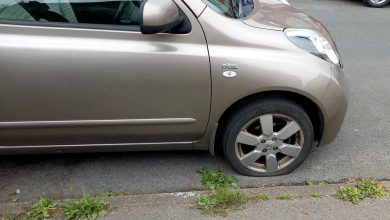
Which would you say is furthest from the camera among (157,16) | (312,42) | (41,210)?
(312,42)

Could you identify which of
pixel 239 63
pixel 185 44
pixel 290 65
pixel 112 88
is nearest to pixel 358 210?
pixel 290 65

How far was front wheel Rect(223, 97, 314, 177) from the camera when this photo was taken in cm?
272

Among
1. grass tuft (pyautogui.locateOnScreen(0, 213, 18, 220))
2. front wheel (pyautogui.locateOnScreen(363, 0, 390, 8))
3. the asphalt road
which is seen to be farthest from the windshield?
front wheel (pyautogui.locateOnScreen(363, 0, 390, 8))

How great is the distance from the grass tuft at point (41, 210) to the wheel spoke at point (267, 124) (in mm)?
1448

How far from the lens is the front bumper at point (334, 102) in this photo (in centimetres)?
269

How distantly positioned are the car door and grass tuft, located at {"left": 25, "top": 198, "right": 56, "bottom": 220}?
1.58ft

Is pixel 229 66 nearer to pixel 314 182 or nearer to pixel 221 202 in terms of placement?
pixel 221 202

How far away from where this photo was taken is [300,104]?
2.78 metres

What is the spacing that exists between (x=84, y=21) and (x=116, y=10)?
0.20 metres

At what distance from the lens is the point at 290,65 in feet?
8.46

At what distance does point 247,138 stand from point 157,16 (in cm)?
104

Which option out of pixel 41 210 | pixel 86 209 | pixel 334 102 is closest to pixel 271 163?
pixel 334 102

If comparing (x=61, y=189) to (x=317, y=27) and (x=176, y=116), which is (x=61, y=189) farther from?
(x=317, y=27)

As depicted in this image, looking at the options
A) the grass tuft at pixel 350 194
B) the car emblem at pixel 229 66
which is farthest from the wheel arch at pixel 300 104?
the grass tuft at pixel 350 194
